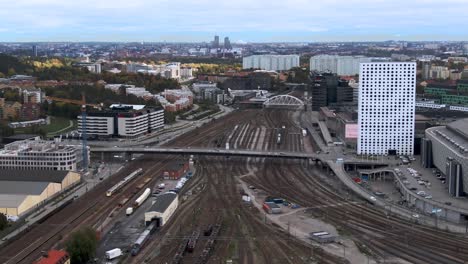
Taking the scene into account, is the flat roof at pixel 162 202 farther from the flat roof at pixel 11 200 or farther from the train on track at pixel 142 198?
the flat roof at pixel 11 200

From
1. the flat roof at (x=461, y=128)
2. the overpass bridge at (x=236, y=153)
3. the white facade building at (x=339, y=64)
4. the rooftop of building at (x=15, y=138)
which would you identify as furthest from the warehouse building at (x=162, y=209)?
the white facade building at (x=339, y=64)

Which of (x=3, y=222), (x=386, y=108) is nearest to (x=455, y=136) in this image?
(x=386, y=108)

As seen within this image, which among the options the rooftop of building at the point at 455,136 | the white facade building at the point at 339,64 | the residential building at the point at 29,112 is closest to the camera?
the rooftop of building at the point at 455,136

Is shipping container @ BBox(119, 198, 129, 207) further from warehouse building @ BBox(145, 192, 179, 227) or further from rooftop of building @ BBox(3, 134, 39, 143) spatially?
rooftop of building @ BBox(3, 134, 39, 143)

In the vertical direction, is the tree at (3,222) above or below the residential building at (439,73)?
below

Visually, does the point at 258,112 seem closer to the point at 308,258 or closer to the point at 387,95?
the point at 387,95

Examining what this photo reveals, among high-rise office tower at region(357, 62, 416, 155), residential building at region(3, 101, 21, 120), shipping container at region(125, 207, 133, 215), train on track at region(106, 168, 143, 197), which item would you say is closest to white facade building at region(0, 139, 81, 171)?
train on track at region(106, 168, 143, 197)

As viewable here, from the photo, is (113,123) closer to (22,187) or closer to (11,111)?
(11,111)
